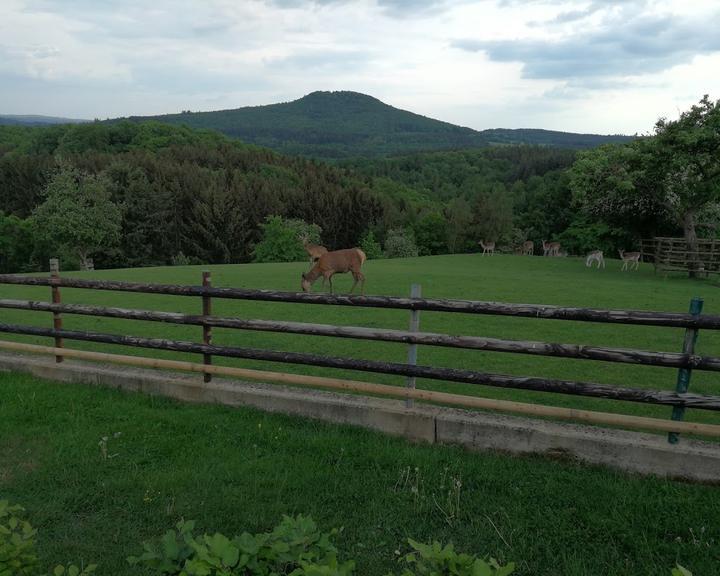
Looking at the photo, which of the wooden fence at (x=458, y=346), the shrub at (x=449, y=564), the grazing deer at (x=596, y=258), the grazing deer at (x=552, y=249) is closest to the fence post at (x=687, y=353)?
the wooden fence at (x=458, y=346)

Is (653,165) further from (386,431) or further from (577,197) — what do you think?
(386,431)

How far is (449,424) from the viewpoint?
5480 millimetres

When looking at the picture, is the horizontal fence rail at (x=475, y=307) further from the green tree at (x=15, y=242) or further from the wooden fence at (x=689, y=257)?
the green tree at (x=15, y=242)

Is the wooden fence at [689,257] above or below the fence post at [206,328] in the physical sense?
below

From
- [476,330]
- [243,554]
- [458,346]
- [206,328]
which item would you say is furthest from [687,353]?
[476,330]

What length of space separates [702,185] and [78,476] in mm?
29444

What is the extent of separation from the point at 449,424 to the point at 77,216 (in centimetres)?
6097

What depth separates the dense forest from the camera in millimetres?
29375

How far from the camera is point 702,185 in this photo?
26.5 meters

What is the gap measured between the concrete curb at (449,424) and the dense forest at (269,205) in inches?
980

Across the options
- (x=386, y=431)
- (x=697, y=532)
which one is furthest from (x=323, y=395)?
(x=697, y=532)

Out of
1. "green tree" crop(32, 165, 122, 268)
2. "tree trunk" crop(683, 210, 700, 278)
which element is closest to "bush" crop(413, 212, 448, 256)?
"green tree" crop(32, 165, 122, 268)

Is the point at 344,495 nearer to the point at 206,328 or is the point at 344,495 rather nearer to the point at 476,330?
the point at 206,328

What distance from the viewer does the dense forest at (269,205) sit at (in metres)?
29.4
